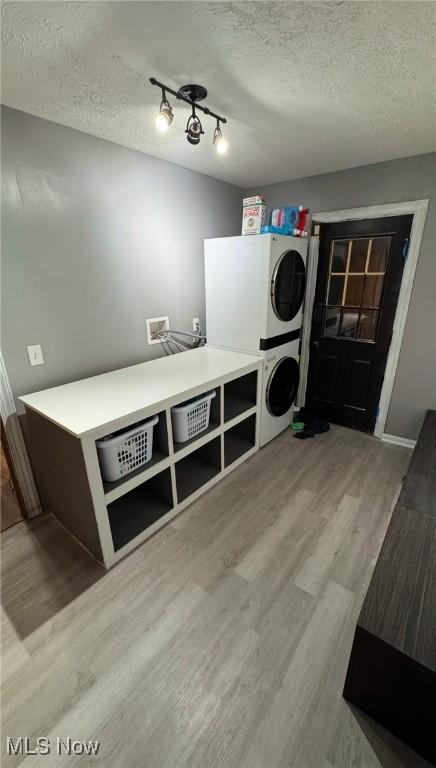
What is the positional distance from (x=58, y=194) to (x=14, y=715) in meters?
2.35

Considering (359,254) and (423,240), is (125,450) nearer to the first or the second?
(359,254)

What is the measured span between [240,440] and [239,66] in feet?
7.48

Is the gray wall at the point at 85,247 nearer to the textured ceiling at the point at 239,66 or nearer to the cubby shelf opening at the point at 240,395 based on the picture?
the textured ceiling at the point at 239,66

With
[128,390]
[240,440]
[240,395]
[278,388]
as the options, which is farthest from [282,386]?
[128,390]

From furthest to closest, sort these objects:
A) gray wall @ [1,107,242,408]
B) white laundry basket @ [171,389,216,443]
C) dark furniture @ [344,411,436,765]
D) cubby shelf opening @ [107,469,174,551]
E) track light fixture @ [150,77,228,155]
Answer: white laundry basket @ [171,389,216,443] < cubby shelf opening @ [107,469,174,551] < gray wall @ [1,107,242,408] < track light fixture @ [150,77,228,155] < dark furniture @ [344,411,436,765]

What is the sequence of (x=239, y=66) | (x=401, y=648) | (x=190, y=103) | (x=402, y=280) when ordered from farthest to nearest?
(x=402, y=280) → (x=190, y=103) → (x=239, y=66) → (x=401, y=648)

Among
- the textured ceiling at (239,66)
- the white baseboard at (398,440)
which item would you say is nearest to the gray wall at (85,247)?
the textured ceiling at (239,66)

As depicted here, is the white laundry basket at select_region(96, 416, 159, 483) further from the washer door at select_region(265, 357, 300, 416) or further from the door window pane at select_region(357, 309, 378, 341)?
the door window pane at select_region(357, 309, 378, 341)

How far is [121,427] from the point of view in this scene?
4.82 ft

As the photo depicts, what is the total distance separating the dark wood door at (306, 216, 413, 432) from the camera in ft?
8.14

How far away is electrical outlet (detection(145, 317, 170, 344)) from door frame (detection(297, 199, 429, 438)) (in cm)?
139

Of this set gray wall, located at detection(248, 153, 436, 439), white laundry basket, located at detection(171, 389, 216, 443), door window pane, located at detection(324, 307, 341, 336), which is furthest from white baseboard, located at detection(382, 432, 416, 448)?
white laundry basket, located at detection(171, 389, 216, 443)

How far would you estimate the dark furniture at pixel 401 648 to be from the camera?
93 centimetres

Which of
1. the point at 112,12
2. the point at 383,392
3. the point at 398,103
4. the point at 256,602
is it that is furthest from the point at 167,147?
the point at 256,602
